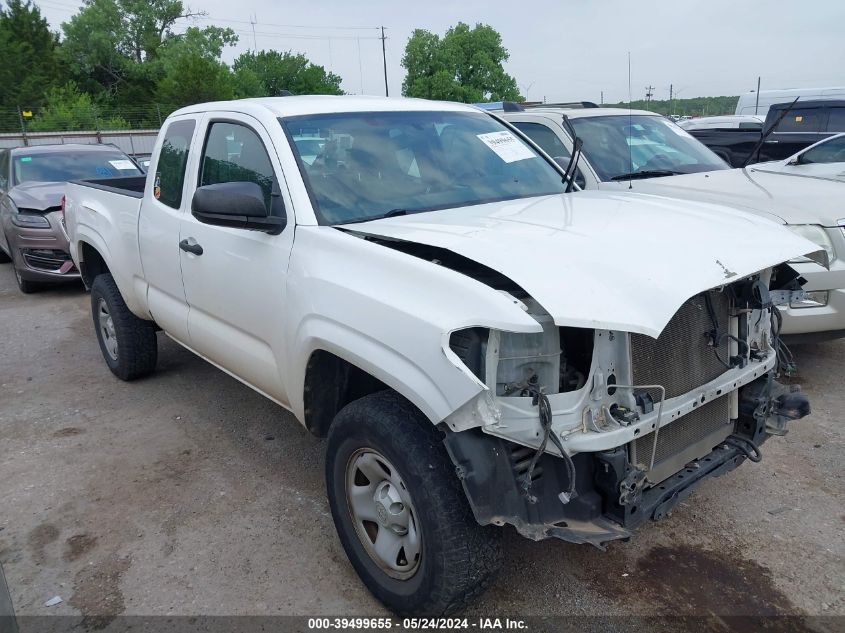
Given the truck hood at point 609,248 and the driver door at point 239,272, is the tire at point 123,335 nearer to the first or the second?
the driver door at point 239,272

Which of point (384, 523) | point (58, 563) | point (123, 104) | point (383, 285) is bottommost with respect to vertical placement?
point (58, 563)

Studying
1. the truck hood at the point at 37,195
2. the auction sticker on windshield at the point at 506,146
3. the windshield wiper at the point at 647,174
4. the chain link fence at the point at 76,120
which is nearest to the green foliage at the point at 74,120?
the chain link fence at the point at 76,120

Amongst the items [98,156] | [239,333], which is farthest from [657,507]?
[98,156]

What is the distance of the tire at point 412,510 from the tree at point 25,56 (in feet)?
176

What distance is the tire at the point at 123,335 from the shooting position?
5102 mm

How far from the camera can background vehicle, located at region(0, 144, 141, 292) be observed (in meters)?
8.30

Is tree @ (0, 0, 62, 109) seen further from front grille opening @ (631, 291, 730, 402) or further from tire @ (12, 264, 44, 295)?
front grille opening @ (631, 291, 730, 402)

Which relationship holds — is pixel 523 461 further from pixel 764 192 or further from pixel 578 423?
pixel 764 192

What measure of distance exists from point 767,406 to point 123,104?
66790mm

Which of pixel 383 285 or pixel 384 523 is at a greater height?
pixel 383 285

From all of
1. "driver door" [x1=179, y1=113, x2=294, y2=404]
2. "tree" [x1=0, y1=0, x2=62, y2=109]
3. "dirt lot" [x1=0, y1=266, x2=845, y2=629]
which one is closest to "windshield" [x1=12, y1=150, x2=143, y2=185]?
"dirt lot" [x1=0, y1=266, x2=845, y2=629]

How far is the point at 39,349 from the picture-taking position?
21.1 feet

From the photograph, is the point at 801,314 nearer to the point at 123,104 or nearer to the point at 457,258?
the point at 457,258

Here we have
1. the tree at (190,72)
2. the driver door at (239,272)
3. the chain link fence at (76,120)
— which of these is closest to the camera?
the driver door at (239,272)
